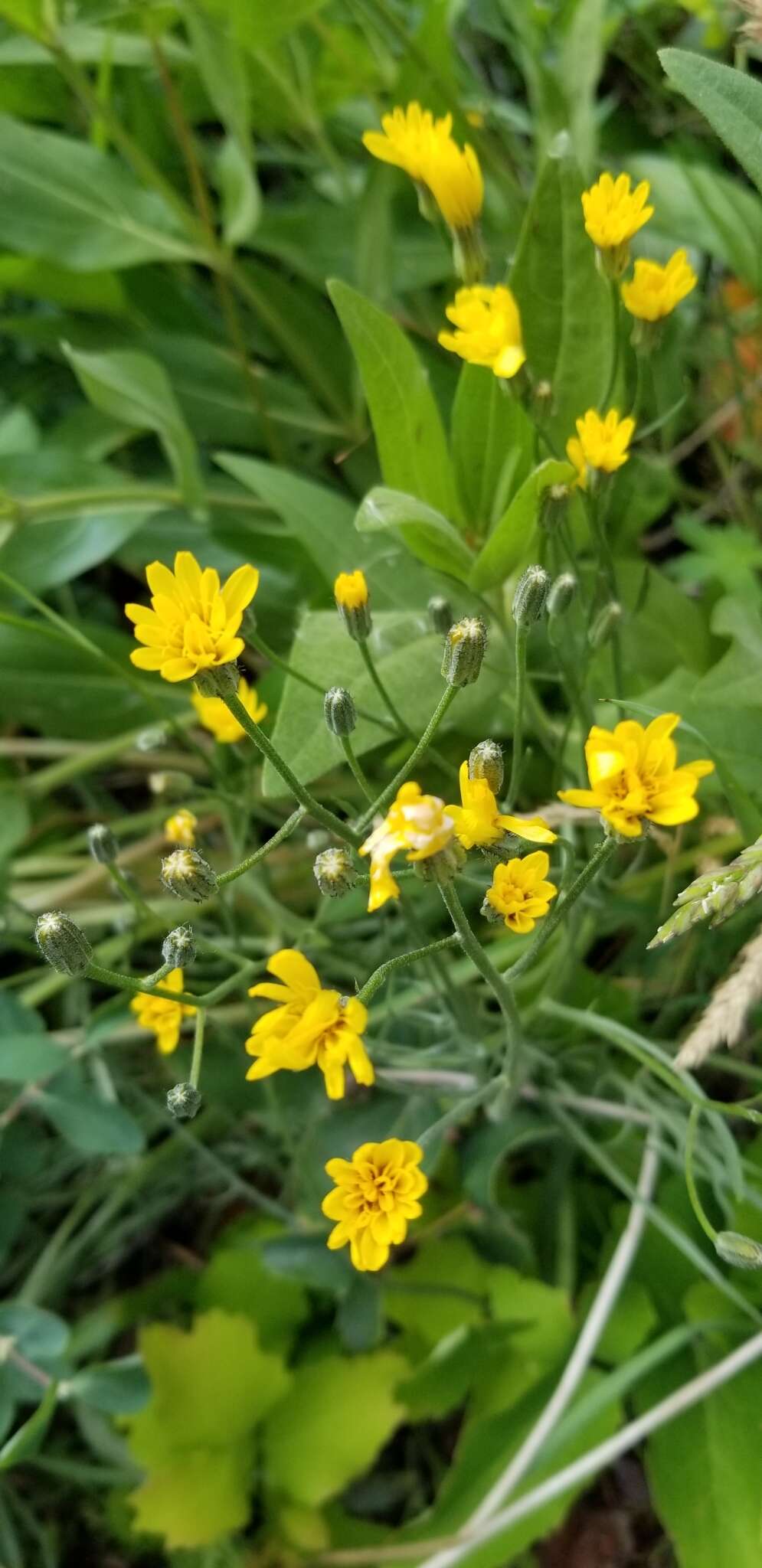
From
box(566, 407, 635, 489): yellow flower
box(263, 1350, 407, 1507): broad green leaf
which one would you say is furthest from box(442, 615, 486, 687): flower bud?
box(263, 1350, 407, 1507): broad green leaf

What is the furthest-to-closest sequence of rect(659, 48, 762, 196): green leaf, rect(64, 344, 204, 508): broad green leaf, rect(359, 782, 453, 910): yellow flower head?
1. rect(64, 344, 204, 508): broad green leaf
2. rect(659, 48, 762, 196): green leaf
3. rect(359, 782, 453, 910): yellow flower head

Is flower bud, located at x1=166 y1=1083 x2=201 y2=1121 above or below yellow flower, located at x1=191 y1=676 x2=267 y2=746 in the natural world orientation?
below

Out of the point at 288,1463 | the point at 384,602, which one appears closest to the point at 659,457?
the point at 384,602

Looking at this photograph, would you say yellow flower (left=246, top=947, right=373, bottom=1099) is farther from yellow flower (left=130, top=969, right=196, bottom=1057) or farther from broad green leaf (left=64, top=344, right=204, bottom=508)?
broad green leaf (left=64, top=344, right=204, bottom=508)

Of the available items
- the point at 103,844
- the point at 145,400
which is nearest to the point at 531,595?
the point at 103,844

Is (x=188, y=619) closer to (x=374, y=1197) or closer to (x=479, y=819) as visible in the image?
(x=479, y=819)

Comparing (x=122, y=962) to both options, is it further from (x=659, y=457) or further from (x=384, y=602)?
(x=659, y=457)
